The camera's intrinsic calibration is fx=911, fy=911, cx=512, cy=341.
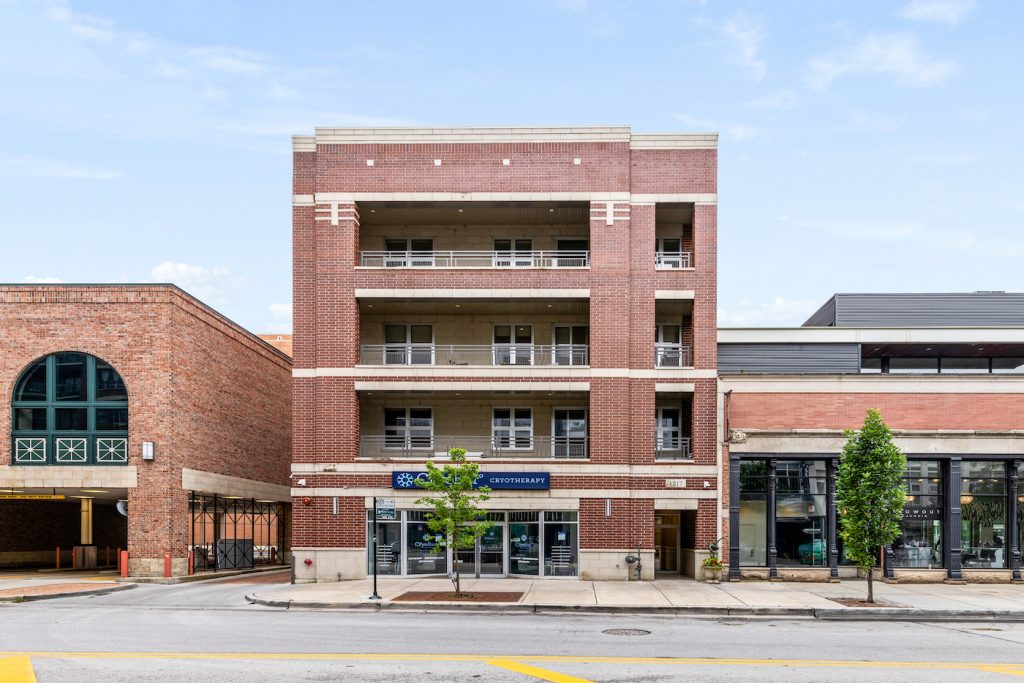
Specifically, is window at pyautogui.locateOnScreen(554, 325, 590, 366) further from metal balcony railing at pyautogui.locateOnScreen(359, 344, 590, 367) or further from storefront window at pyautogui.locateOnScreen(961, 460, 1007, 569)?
storefront window at pyautogui.locateOnScreen(961, 460, 1007, 569)

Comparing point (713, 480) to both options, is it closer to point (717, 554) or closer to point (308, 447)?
point (717, 554)

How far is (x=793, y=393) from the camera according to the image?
30.9 meters

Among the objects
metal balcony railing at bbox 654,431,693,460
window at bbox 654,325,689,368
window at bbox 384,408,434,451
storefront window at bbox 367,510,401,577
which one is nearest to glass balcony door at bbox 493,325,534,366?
window at bbox 384,408,434,451

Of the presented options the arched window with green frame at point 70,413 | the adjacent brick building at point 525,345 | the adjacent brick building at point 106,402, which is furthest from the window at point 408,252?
the arched window with green frame at point 70,413

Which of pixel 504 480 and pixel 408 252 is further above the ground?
pixel 408 252

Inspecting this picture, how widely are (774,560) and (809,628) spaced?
9.70 meters

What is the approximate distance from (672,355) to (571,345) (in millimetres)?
3733

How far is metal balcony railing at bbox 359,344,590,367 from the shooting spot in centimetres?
3334

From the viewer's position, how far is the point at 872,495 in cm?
2452

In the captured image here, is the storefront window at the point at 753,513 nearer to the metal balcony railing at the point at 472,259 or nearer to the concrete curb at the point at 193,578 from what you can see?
the metal balcony railing at the point at 472,259

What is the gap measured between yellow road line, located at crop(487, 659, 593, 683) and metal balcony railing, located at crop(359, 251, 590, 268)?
19.8m

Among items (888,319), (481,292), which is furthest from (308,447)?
A: (888,319)

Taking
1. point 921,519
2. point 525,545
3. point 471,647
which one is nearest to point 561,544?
point 525,545

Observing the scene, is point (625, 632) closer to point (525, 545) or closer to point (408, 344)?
point (525, 545)
